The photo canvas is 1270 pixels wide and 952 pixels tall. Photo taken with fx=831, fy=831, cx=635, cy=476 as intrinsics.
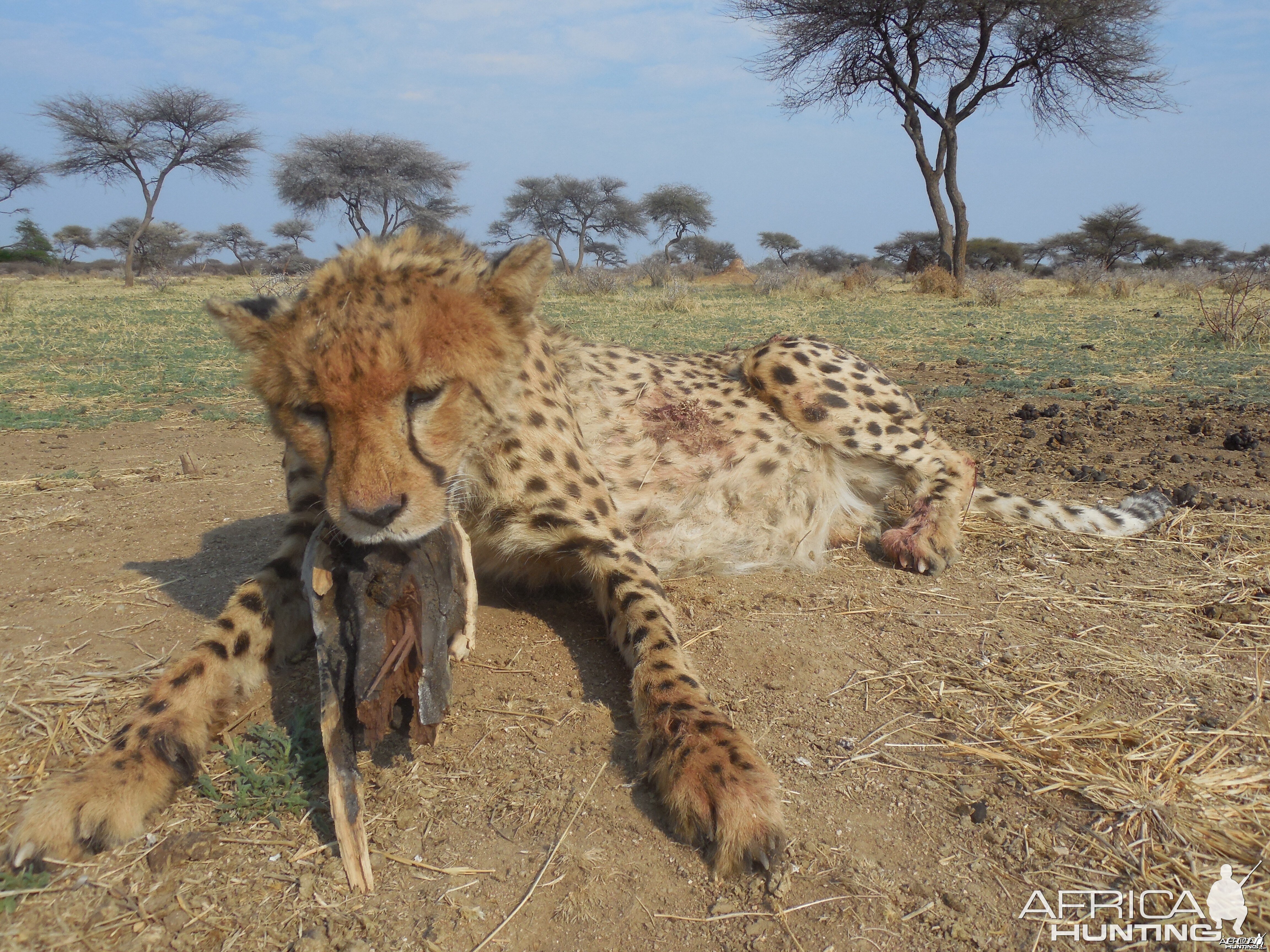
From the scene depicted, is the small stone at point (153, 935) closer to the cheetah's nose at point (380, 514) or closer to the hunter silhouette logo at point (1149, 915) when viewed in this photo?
the cheetah's nose at point (380, 514)

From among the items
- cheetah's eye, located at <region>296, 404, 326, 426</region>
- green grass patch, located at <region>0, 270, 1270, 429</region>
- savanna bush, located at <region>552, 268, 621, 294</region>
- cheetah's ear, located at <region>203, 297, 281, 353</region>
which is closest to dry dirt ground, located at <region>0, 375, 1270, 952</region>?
cheetah's eye, located at <region>296, 404, 326, 426</region>

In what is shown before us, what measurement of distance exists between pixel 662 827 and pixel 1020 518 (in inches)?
92.7

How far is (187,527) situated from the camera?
11.1ft

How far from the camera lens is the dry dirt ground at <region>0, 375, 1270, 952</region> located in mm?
1418

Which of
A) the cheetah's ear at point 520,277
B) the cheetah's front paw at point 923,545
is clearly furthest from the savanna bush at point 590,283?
the cheetah's ear at point 520,277

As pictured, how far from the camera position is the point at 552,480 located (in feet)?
7.82

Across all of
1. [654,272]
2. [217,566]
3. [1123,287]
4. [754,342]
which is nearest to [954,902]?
[217,566]

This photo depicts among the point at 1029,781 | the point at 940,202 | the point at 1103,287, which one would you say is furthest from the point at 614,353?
the point at 940,202

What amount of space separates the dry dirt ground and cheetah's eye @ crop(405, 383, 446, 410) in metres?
0.77

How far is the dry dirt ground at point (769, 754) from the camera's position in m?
1.42

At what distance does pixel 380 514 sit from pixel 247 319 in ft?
2.06

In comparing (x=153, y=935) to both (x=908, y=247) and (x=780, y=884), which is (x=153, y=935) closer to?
(x=780, y=884)

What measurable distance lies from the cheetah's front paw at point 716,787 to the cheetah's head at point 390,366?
2.24ft

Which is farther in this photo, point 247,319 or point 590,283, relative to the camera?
point 590,283
